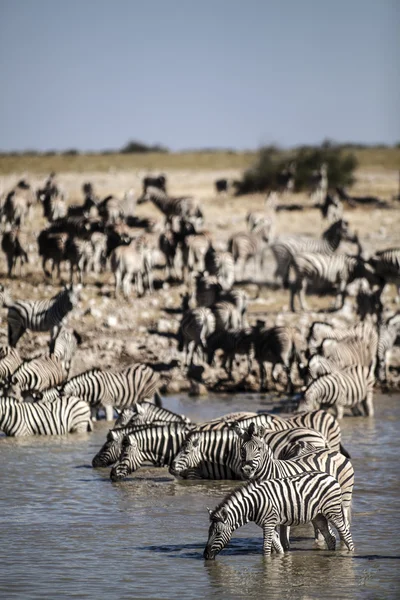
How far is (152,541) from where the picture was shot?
8430 millimetres

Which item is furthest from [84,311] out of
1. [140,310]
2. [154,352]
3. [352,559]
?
[352,559]

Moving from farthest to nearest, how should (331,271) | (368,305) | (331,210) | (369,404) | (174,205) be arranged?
(331,210) < (174,205) < (331,271) < (368,305) < (369,404)

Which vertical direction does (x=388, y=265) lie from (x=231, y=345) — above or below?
above

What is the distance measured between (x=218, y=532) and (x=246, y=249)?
1485cm

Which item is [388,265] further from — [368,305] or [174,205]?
[174,205]

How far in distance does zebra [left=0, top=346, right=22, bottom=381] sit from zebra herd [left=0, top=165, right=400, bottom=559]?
3 cm

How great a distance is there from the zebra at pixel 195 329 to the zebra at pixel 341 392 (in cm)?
321

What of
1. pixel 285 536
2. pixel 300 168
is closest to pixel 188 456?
pixel 285 536

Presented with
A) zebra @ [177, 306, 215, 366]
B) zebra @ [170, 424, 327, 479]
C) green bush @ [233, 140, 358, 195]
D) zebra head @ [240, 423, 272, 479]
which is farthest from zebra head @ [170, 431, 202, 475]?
green bush @ [233, 140, 358, 195]

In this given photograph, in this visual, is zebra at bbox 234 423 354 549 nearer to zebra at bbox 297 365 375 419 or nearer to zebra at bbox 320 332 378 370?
zebra at bbox 297 365 375 419

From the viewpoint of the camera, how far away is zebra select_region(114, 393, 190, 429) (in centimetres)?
1161

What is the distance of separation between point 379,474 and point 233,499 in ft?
12.3

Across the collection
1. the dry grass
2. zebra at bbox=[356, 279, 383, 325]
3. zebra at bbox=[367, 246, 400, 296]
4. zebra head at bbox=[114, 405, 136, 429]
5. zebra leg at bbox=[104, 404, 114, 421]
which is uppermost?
the dry grass

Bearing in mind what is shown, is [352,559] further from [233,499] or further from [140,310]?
[140,310]
